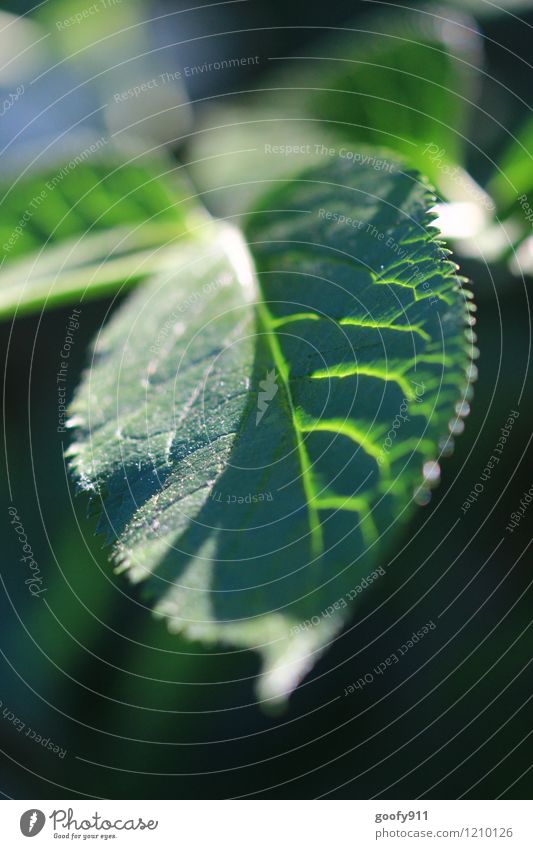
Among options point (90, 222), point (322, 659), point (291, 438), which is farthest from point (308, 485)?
point (90, 222)

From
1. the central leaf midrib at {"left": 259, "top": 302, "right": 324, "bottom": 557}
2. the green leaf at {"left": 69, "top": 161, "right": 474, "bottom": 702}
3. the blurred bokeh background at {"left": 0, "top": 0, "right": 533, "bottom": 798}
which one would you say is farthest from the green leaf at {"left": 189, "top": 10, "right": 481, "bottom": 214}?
the central leaf midrib at {"left": 259, "top": 302, "right": 324, "bottom": 557}

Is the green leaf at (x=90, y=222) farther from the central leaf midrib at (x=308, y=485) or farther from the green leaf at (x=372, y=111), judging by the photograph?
the central leaf midrib at (x=308, y=485)

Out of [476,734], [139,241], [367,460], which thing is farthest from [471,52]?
[476,734]

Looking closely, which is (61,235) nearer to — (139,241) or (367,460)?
(139,241)

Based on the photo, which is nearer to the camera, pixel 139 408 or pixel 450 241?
pixel 139 408

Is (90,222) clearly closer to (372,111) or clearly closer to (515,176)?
(372,111)

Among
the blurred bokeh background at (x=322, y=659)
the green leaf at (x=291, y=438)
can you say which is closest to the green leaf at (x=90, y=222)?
the blurred bokeh background at (x=322, y=659)
